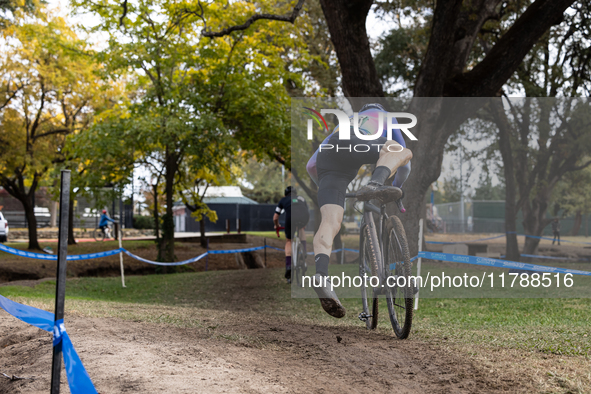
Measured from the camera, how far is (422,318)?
22.0 ft

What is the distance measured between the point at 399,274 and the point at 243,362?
6.17 ft

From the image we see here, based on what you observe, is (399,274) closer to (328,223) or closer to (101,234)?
(328,223)

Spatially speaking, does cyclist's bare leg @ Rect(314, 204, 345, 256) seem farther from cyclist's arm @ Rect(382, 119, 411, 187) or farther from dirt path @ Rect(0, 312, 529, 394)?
dirt path @ Rect(0, 312, 529, 394)

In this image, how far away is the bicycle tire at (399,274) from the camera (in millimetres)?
4902

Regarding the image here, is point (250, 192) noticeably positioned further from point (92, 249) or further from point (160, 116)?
point (160, 116)

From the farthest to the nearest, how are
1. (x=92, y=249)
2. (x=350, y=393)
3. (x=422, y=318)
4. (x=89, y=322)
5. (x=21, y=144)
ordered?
(x=92, y=249)
(x=21, y=144)
(x=422, y=318)
(x=89, y=322)
(x=350, y=393)

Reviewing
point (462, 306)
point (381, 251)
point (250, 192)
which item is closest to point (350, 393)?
point (381, 251)

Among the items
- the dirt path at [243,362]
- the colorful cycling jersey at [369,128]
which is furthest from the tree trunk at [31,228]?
the colorful cycling jersey at [369,128]

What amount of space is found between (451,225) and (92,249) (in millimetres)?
14682

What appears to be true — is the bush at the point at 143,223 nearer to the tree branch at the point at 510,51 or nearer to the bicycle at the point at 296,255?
the bicycle at the point at 296,255

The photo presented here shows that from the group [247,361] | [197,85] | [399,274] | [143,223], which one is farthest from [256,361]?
[143,223]

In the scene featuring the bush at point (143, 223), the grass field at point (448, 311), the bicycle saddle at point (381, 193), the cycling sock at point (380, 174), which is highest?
the cycling sock at point (380, 174)

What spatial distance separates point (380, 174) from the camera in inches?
232

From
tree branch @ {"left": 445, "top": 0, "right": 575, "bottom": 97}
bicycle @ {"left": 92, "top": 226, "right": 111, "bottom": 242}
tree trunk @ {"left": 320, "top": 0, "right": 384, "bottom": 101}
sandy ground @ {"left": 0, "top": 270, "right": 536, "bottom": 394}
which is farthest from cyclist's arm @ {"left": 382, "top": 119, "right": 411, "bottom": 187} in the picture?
bicycle @ {"left": 92, "top": 226, "right": 111, "bottom": 242}
